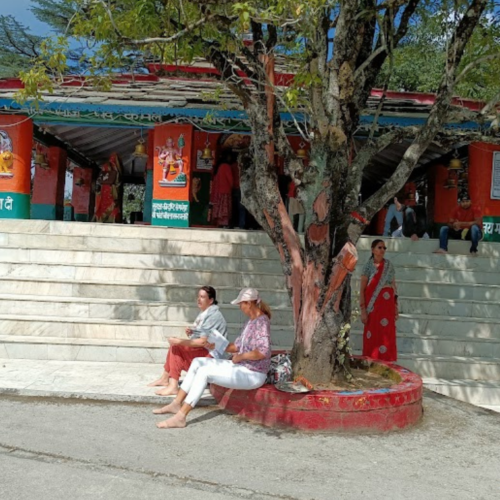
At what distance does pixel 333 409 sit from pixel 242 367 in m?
0.90

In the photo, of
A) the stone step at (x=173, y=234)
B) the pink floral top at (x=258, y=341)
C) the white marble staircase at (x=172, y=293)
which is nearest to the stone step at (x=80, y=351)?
the white marble staircase at (x=172, y=293)

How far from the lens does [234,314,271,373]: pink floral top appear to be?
5238 millimetres

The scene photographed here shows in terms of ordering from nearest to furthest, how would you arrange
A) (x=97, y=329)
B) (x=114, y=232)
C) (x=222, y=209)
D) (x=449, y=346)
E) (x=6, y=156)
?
(x=449, y=346) < (x=97, y=329) < (x=114, y=232) < (x=6, y=156) < (x=222, y=209)

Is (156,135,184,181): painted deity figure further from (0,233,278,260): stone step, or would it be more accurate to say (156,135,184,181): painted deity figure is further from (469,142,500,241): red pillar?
(469,142,500,241): red pillar

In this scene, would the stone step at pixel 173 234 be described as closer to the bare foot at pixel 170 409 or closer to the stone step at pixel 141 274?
the stone step at pixel 141 274

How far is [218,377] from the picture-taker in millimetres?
5230

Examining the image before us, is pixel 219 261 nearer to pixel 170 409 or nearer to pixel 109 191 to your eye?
pixel 170 409

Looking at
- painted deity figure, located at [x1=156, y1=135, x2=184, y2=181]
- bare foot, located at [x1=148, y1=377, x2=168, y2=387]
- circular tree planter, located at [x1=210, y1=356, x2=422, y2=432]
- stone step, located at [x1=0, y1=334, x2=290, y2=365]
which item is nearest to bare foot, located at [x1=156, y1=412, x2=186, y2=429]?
circular tree planter, located at [x1=210, y1=356, x2=422, y2=432]

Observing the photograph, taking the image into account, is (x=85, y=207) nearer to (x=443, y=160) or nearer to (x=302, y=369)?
(x=443, y=160)

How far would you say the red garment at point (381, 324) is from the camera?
6.83 m

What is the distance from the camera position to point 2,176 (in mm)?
12297

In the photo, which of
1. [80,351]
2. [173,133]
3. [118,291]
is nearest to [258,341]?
[80,351]

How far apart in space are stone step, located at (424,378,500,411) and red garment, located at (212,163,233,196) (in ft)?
29.1

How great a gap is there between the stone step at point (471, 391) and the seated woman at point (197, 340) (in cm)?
280
